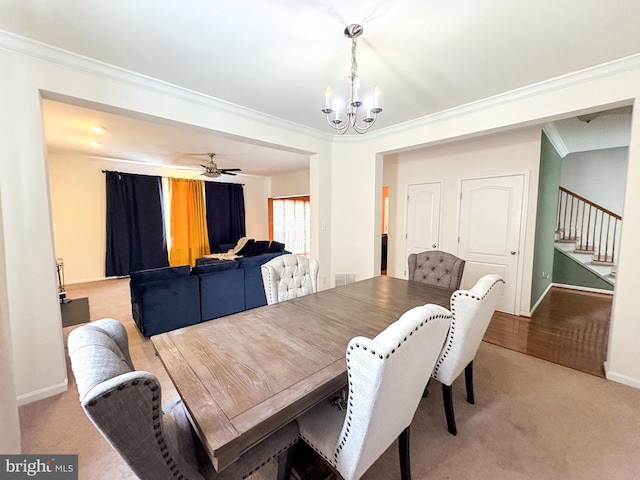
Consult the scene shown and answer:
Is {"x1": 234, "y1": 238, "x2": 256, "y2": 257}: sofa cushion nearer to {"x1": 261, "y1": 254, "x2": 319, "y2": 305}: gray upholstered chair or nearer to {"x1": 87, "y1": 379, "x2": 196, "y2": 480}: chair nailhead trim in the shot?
{"x1": 261, "y1": 254, "x2": 319, "y2": 305}: gray upholstered chair

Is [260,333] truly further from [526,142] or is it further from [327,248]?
[526,142]

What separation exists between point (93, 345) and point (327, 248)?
131 inches

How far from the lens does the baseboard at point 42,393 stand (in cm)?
189

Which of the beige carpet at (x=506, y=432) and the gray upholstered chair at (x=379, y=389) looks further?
the beige carpet at (x=506, y=432)

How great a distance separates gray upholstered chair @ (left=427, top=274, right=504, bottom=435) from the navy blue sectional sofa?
2608mm

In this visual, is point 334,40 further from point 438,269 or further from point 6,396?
point 6,396

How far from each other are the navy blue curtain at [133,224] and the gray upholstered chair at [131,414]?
5.66 metres

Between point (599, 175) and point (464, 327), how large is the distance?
20.2 ft

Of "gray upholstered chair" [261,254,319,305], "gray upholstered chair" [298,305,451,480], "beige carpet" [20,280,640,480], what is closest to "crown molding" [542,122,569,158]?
"beige carpet" [20,280,640,480]

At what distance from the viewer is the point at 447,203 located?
4.05m

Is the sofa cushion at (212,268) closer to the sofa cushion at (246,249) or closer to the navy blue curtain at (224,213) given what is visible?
the sofa cushion at (246,249)

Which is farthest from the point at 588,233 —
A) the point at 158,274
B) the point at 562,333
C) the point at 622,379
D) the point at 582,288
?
the point at 158,274

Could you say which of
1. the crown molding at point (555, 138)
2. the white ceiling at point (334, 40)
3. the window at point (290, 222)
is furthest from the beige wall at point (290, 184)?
the crown molding at point (555, 138)

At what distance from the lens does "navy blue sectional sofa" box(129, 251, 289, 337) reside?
9.18ft
